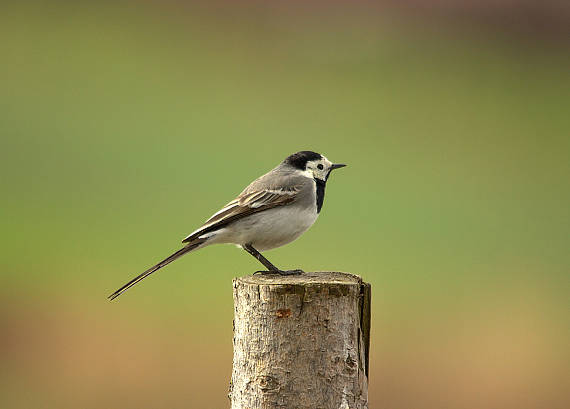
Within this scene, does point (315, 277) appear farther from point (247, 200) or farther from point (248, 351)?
point (247, 200)

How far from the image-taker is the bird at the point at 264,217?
4.05m

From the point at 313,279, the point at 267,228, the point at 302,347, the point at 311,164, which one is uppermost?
the point at 311,164

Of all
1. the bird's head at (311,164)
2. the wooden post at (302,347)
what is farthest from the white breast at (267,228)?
the wooden post at (302,347)

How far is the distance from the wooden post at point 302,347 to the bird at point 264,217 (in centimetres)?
102

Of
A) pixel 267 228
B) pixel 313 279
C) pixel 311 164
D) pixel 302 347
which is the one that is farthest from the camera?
pixel 311 164

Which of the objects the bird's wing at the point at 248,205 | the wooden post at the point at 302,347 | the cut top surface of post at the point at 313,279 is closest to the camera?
the wooden post at the point at 302,347

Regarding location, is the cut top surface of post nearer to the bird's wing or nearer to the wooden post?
the wooden post

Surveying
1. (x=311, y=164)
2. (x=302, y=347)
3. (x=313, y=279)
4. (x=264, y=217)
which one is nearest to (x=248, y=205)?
(x=264, y=217)

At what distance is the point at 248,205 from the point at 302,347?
1500 millimetres

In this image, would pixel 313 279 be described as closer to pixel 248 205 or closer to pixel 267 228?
pixel 267 228

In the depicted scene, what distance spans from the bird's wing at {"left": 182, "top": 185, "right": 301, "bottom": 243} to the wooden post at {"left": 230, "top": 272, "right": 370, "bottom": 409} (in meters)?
1.11

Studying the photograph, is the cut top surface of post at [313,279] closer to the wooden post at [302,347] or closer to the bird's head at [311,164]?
the wooden post at [302,347]

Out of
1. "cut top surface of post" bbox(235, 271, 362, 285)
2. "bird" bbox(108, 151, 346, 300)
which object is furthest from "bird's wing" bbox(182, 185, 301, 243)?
"cut top surface of post" bbox(235, 271, 362, 285)

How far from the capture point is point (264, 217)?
4109 mm
